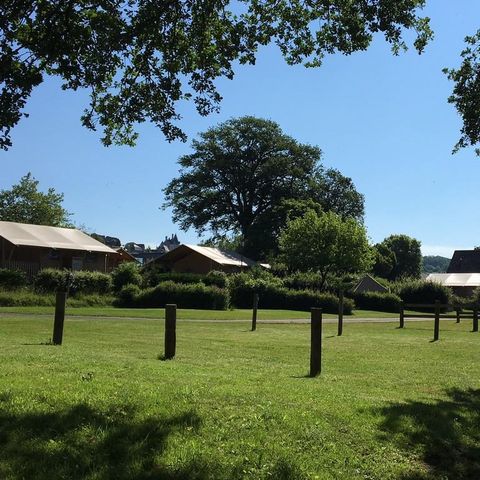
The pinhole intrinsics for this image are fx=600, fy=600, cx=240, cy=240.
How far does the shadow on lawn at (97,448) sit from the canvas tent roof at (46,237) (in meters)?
42.7

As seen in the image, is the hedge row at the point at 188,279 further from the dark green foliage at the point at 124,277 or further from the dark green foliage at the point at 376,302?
the dark green foliage at the point at 376,302

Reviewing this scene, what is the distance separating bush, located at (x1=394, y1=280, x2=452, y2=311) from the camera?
57906 mm

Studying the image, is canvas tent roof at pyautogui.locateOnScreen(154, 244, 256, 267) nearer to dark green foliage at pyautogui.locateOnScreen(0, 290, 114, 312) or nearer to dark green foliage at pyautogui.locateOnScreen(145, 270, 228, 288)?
dark green foliage at pyautogui.locateOnScreen(145, 270, 228, 288)

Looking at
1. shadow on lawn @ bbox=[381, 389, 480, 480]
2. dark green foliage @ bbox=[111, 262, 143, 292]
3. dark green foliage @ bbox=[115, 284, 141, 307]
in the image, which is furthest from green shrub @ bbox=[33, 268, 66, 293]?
shadow on lawn @ bbox=[381, 389, 480, 480]

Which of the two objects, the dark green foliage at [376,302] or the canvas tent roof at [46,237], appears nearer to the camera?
the canvas tent roof at [46,237]

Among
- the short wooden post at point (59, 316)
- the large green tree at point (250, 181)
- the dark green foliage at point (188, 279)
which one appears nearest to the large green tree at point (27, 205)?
the large green tree at point (250, 181)

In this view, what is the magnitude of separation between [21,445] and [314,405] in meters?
3.46

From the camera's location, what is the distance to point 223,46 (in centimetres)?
1084

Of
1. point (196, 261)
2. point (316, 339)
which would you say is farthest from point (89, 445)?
point (196, 261)

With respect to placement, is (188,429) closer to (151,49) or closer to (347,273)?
(151,49)

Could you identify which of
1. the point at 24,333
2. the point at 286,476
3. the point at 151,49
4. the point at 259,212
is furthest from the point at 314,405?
the point at 259,212

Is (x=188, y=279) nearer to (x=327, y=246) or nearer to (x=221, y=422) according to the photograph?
(x=327, y=246)

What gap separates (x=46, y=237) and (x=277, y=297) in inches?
803

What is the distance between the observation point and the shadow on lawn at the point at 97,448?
498 centimetres
